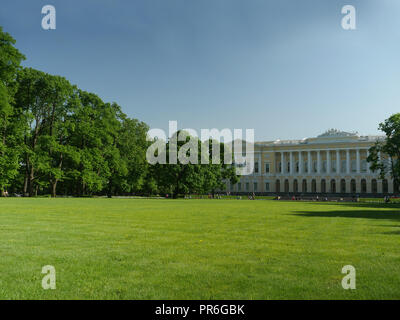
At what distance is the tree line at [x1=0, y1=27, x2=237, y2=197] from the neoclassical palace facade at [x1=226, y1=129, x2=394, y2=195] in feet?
126

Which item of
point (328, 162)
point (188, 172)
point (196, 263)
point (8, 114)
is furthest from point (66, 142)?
point (328, 162)

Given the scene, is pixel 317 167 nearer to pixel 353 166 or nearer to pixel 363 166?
pixel 353 166

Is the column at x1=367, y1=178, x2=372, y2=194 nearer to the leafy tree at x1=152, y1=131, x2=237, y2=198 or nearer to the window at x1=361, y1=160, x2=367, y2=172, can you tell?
the window at x1=361, y1=160, x2=367, y2=172

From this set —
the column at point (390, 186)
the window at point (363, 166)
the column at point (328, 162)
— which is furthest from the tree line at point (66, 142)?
the column at point (390, 186)

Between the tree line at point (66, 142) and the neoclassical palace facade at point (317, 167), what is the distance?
38474 millimetres

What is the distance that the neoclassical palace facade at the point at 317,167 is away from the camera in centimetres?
9452

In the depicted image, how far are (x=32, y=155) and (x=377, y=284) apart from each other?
48.0 meters

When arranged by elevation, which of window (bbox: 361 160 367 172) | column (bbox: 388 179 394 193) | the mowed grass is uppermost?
window (bbox: 361 160 367 172)

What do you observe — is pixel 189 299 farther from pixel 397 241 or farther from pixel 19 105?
pixel 19 105

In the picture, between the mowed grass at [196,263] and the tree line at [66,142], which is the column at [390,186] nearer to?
the tree line at [66,142]

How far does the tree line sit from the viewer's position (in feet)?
142

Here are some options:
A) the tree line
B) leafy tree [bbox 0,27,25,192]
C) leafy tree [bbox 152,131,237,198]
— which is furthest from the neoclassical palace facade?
leafy tree [bbox 0,27,25,192]

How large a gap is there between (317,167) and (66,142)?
6834 centimetres

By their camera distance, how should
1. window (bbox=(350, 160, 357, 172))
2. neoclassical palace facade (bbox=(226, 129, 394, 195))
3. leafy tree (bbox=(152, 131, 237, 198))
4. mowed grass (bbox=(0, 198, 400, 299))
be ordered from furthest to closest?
window (bbox=(350, 160, 357, 172)) → neoclassical palace facade (bbox=(226, 129, 394, 195)) → leafy tree (bbox=(152, 131, 237, 198)) → mowed grass (bbox=(0, 198, 400, 299))
